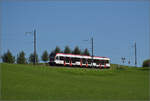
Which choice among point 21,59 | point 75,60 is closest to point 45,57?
point 21,59

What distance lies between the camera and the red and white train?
2009 inches

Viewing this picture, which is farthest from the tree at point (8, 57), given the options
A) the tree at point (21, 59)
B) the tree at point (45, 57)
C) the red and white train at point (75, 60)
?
the red and white train at point (75, 60)

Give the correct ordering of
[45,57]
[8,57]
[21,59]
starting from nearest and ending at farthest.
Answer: [8,57] → [21,59] → [45,57]

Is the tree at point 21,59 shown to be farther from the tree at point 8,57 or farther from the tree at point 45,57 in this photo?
the tree at point 45,57

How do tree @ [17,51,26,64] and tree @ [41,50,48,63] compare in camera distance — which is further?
tree @ [41,50,48,63]

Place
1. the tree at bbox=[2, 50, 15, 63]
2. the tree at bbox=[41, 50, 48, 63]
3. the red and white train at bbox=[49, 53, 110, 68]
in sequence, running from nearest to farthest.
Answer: the red and white train at bbox=[49, 53, 110, 68] → the tree at bbox=[2, 50, 15, 63] → the tree at bbox=[41, 50, 48, 63]

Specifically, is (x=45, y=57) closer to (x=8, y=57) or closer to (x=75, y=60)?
(x=8, y=57)

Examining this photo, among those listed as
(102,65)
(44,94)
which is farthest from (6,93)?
(102,65)

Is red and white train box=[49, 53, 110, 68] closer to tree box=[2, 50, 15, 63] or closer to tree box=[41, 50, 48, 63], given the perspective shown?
tree box=[2, 50, 15, 63]

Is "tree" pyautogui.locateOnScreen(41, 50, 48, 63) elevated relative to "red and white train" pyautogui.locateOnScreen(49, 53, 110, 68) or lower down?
elevated

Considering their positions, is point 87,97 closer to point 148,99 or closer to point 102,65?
point 148,99

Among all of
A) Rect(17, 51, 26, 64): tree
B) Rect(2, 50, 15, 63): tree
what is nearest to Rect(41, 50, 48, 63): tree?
Rect(17, 51, 26, 64): tree

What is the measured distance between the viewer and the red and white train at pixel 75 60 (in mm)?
51031

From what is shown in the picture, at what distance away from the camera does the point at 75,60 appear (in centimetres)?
5403
